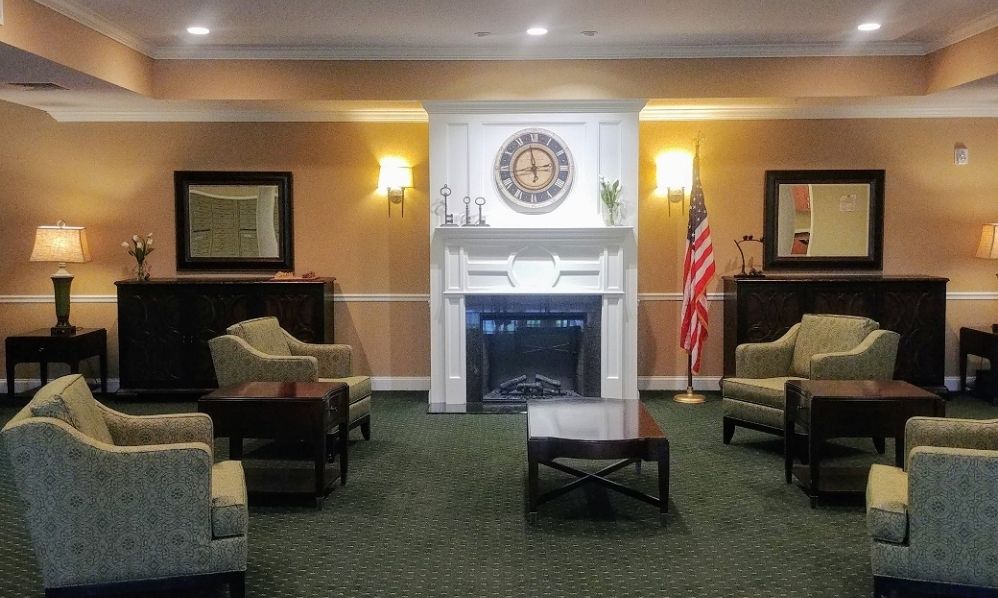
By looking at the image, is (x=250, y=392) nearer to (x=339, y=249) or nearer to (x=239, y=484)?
(x=239, y=484)

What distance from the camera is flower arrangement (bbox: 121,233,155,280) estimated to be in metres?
8.30

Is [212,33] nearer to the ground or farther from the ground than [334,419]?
farther from the ground

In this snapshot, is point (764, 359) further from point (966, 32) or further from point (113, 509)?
point (113, 509)

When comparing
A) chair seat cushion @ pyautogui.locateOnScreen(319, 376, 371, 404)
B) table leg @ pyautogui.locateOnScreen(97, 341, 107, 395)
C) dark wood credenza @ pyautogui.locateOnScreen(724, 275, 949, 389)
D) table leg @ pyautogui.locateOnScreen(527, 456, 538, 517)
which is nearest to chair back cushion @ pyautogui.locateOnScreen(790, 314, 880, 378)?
dark wood credenza @ pyautogui.locateOnScreen(724, 275, 949, 389)

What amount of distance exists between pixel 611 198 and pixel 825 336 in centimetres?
211

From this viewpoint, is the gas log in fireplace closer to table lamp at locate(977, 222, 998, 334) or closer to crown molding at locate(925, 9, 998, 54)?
crown molding at locate(925, 9, 998, 54)

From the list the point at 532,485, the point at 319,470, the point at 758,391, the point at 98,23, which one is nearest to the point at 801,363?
the point at 758,391

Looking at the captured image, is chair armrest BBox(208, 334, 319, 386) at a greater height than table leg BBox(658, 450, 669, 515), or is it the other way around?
chair armrest BBox(208, 334, 319, 386)

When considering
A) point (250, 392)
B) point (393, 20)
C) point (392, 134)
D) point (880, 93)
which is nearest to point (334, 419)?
Answer: point (250, 392)

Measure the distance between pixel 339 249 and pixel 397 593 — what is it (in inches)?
205

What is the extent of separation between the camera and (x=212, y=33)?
267 inches

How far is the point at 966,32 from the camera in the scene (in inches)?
263

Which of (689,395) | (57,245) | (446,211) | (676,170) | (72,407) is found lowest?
(689,395)

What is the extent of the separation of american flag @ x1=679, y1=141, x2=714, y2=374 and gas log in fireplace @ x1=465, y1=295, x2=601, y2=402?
878mm
